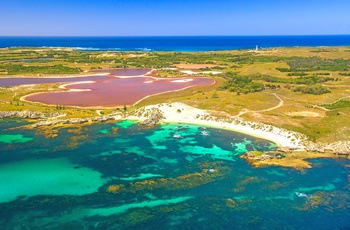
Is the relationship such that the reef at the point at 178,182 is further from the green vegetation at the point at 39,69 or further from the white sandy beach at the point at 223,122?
the green vegetation at the point at 39,69

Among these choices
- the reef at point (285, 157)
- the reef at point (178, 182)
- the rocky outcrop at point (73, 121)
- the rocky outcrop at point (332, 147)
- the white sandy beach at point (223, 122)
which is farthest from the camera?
the rocky outcrop at point (73, 121)

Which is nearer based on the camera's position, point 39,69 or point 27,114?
point 27,114

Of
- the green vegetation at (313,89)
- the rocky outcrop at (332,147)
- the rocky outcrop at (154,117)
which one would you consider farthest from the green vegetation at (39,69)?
the rocky outcrop at (332,147)

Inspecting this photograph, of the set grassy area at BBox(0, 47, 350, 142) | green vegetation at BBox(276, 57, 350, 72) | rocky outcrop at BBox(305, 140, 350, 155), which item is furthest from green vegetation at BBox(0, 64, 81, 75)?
rocky outcrop at BBox(305, 140, 350, 155)

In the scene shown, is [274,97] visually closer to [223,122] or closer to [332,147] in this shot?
[223,122]

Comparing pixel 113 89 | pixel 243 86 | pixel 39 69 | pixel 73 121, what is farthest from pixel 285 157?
pixel 39 69
